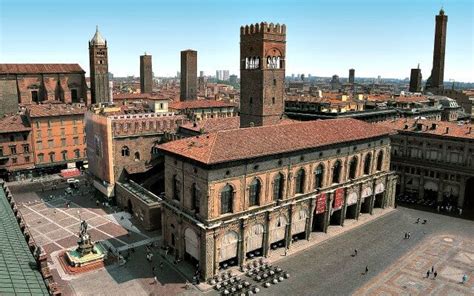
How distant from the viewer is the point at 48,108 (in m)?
89.4

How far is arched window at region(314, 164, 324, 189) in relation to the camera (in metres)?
56.5

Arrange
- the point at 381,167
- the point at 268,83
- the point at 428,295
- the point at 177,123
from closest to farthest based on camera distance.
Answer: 1. the point at 428,295
2. the point at 268,83
3. the point at 381,167
4. the point at 177,123

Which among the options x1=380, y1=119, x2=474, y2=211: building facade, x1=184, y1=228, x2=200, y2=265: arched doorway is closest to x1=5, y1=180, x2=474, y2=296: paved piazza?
x1=184, y1=228, x2=200, y2=265: arched doorway

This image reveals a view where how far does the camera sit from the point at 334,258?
51.8 metres

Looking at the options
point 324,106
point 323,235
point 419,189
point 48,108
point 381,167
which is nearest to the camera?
point 323,235

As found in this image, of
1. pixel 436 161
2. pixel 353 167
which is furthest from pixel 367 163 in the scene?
pixel 436 161

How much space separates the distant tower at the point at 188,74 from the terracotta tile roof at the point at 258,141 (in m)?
74.4

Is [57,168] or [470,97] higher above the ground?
[470,97]

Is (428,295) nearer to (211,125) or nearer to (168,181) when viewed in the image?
(168,181)

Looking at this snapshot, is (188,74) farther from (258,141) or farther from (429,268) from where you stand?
(429,268)

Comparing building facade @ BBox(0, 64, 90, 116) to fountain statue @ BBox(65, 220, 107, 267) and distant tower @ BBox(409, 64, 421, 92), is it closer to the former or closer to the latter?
fountain statue @ BBox(65, 220, 107, 267)

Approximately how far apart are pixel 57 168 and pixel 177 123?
3267cm

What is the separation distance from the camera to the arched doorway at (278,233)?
5216cm

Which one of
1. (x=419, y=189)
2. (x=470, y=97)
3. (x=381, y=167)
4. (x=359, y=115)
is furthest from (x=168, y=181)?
(x=470, y=97)
